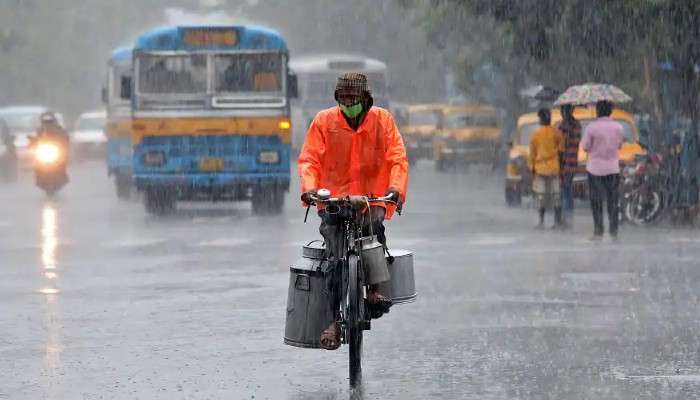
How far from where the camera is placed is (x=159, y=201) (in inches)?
1046

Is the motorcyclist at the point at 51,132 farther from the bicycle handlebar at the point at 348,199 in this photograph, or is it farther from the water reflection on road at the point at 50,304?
the bicycle handlebar at the point at 348,199

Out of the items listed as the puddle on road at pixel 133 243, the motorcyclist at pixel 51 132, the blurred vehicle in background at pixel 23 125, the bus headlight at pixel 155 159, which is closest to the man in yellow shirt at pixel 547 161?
the puddle on road at pixel 133 243

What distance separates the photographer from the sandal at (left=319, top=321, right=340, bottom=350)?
927 cm

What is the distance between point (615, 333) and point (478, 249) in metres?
7.69

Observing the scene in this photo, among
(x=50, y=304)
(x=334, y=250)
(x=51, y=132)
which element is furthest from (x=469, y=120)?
(x=334, y=250)

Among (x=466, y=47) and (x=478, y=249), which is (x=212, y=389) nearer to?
(x=478, y=249)

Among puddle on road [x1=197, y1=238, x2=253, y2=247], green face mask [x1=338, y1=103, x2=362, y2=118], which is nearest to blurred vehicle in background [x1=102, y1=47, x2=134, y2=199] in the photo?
puddle on road [x1=197, y1=238, x2=253, y2=247]

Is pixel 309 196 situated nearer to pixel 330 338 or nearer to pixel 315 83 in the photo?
pixel 330 338

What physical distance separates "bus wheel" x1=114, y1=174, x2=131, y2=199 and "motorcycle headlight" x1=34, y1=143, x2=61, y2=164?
1591 mm

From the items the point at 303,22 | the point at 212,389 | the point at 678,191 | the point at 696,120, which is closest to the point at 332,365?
the point at 212,389

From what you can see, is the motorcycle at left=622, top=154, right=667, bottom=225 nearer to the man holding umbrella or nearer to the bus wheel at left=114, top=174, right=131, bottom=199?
the man holding umbrella

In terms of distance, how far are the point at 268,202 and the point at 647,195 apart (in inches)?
233

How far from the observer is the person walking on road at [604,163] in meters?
20.3

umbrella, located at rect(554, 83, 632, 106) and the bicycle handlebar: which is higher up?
umbrella, located at rect(554, 83, 632, 106)
